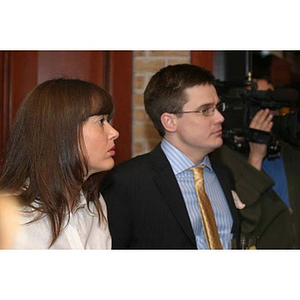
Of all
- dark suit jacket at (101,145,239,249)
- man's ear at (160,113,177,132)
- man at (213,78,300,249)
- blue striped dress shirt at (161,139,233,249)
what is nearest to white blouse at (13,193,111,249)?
dark suit jacket at (101,145,239,249)

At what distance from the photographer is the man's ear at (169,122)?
1986 millimetres

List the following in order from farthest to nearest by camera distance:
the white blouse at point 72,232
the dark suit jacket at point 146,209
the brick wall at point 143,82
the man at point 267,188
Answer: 1. the brick wall at point 143,82
2. the man at point 267,188
3. the dark suit jacket at point 146,209
4. the white blouse at point 72,232

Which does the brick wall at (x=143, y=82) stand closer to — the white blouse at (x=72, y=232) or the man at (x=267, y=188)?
the man at (x=267, y=188)

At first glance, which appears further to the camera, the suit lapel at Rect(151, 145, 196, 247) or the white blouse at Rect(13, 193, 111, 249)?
the suit lapel at Rect(151, 145, 196, 247)

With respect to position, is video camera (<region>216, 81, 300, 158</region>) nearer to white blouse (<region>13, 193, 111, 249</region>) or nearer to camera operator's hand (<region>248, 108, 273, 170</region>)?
camera operator's hand (<region>248, 108, 273, 170</region>)

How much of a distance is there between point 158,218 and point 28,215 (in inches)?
22.1

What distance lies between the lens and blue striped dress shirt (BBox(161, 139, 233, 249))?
1812 millimetres

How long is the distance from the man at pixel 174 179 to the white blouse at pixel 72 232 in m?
0.20

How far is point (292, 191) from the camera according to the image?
8.09ft

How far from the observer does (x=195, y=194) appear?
186cm

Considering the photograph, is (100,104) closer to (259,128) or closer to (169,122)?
(169,122)

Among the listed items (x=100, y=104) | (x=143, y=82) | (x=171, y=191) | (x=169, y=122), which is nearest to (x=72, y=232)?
(x=100, y=104)

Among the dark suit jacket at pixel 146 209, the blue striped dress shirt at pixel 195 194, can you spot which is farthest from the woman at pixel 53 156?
the blue striped dress shirt at pixel 195 194
